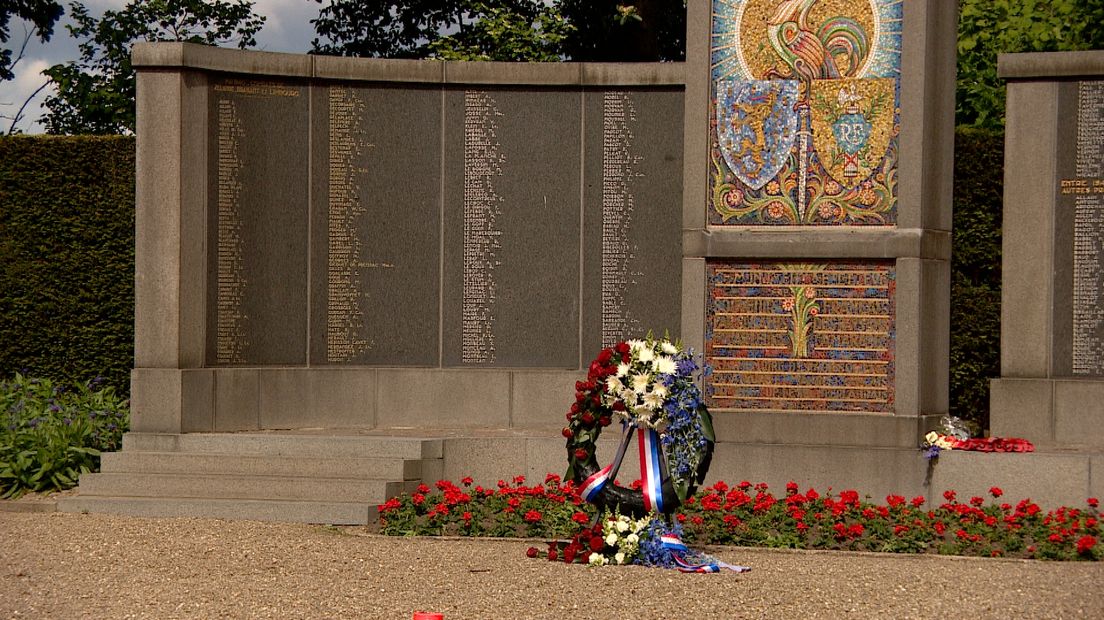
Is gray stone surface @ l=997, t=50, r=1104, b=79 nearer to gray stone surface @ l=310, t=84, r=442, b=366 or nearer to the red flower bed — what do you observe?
the red flower bed

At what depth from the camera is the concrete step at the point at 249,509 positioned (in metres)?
11.0

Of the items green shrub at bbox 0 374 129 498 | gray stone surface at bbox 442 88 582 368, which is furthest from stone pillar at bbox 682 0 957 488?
green shrub at bbox 0 374 129 498

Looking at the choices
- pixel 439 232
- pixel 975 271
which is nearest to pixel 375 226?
pixel 439 232

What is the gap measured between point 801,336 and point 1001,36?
802 cm

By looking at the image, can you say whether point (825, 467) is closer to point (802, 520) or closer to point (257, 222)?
point (802, 520)

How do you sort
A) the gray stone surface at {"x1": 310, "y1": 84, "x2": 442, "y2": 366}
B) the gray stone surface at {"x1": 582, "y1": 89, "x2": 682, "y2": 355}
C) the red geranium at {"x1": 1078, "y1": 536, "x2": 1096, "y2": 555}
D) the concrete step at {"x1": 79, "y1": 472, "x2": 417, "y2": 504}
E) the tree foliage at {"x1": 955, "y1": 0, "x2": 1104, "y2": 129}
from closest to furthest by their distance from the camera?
the red geranium at {"x1": 1078, "y1": 536, "x2": 1096, "y2": 555}
the concrete step at {"x1": 79, "y1": 472, "x2": 417, "y2": 504}
the gray stone surface at {"x1": 582, "y1": 89, "x2": 682, "y2": 355}
the gray stone surface at {"x1": 310, "y1": 84, "x2": 442, "y2": 366}
the tree foliage at {"x1": 955, "y1": 0, "x2": 1104, "y2": 129}

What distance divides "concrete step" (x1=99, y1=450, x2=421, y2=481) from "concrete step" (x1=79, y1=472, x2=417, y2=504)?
0.10 meters

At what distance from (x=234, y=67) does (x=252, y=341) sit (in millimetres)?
2368

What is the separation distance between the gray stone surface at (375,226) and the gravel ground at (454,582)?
358 centimetres

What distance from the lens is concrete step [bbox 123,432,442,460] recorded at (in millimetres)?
11977

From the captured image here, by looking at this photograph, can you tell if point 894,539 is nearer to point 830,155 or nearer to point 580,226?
point 830,155

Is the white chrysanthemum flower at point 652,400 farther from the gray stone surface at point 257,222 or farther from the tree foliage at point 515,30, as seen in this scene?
the tree foliage at point 515,30

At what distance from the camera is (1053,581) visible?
→ 342 inches

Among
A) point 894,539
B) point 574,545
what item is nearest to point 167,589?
point 574,545
